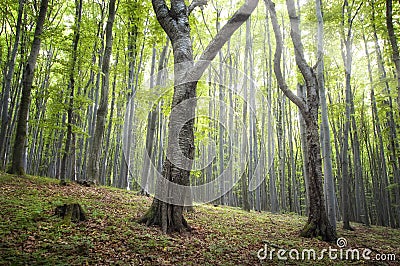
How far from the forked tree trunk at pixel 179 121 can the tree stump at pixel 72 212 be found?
120cm

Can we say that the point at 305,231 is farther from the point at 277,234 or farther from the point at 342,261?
the point at 342,261

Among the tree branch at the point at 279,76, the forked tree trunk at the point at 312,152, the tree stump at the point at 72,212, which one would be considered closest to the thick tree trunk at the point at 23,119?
the tree stump at the point at 72,212

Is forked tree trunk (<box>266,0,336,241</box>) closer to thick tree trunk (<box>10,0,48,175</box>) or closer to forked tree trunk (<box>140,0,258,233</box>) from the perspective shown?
forked tree trunk (<box>140,0,258,233</box>)

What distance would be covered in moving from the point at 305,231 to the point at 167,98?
7182 mm

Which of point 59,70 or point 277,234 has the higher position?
point 59,70

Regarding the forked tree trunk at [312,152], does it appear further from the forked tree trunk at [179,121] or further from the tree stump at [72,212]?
the tree stump at [72,212]

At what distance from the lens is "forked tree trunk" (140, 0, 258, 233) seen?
552 cm

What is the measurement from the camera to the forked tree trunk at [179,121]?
552 cm

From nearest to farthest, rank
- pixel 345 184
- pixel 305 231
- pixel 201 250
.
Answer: pixel 201 250
pixel 305 231
pixel 345 184

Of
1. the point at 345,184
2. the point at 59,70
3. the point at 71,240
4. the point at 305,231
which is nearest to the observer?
the point at 71,240

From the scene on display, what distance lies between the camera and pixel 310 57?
1600 centimetres

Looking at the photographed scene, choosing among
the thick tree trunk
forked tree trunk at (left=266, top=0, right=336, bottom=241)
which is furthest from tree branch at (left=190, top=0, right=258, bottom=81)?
the thick tree trunk

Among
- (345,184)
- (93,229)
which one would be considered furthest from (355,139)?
(93,229)

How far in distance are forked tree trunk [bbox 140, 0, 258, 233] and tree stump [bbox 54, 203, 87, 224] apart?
1203mm
